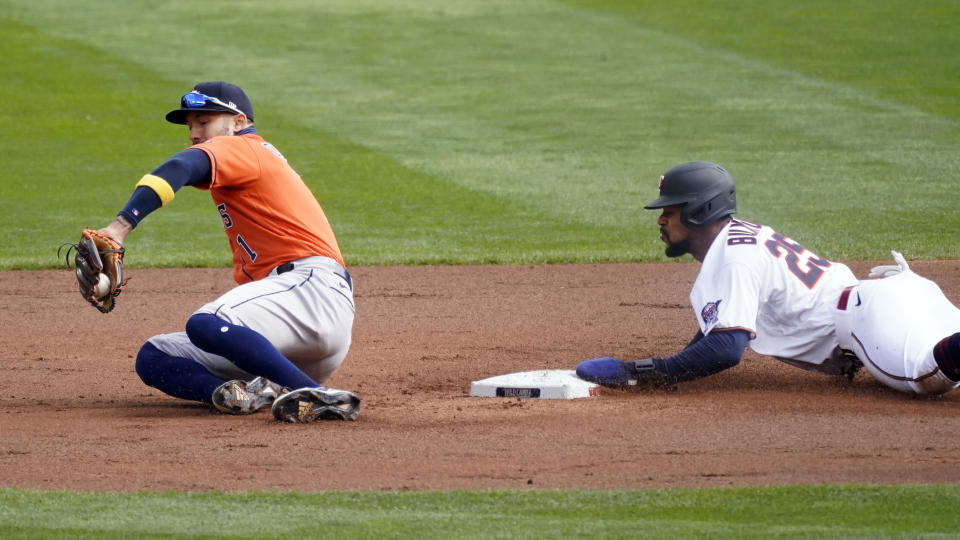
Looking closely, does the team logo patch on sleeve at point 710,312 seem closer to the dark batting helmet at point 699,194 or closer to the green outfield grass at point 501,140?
the dark batting helmet at point 699,194

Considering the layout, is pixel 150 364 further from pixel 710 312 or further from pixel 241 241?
pixel 710 312

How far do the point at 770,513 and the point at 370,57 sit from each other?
15.6 metres

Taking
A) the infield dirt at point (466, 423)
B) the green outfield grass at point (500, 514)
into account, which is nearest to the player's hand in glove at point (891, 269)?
the infield dirt at point (466, 423)

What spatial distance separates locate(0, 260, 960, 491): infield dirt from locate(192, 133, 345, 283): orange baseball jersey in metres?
0.70

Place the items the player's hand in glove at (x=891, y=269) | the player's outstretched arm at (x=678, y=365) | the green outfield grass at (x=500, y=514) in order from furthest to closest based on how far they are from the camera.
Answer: the player's hand in glove at (x=891, y=269), the player's outstretched arm at (x=678, y=365), the green outfield grass at (x=500, y=514)

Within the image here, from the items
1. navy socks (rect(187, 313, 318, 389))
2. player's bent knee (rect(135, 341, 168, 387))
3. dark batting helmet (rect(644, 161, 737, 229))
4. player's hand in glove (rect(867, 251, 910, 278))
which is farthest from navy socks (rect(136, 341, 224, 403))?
player's hand in glove (rect(867, 251, 910, 278))

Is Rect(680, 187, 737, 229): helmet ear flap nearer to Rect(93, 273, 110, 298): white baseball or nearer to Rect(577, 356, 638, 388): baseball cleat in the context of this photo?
Rect(577, 356, 638, 388): baseball cleat

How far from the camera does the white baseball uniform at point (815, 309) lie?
17.6ft

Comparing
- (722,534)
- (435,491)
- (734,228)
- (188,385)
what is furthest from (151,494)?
(734,228)

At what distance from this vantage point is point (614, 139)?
14633 mm

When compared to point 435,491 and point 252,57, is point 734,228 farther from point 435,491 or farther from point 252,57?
point 252,57

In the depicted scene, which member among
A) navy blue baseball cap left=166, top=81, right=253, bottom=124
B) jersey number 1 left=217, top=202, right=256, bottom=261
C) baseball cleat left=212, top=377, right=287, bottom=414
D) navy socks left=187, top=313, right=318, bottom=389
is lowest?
baseball cleat left=212, top=377, right=287, bottom=414

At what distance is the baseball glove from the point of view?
4.99m

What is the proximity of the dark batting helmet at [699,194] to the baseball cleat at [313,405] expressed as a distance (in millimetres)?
1585
